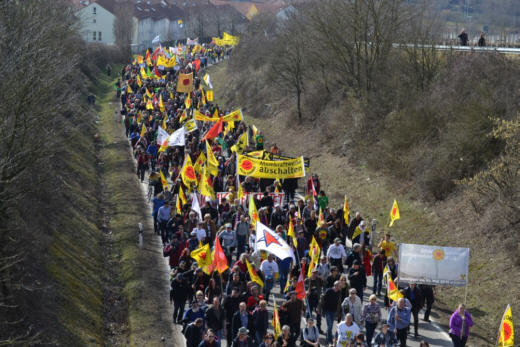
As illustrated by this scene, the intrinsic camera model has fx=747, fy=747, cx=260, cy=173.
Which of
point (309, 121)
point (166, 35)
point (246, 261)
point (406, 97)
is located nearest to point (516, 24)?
point (309, 121)

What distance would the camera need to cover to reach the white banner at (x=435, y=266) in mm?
16156

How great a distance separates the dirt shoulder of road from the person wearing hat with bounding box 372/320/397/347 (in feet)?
15.7

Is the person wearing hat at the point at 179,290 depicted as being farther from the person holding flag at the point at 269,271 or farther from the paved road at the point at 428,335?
the person holding flag at the point at 269,271

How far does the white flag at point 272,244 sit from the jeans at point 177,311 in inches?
84.4

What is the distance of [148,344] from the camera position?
1611 cm

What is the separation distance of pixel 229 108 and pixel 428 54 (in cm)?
2338

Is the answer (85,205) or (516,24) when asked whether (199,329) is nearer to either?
(85,205)

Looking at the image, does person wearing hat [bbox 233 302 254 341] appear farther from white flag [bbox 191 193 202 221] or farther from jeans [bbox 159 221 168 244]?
jeans [bbox 159 221 168 244]

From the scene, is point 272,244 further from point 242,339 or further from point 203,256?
point 242,339

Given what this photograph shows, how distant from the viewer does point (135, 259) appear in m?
21.7

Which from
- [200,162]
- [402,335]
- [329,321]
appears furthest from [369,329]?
[200,162]

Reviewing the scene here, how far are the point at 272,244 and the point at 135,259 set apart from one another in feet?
20.7

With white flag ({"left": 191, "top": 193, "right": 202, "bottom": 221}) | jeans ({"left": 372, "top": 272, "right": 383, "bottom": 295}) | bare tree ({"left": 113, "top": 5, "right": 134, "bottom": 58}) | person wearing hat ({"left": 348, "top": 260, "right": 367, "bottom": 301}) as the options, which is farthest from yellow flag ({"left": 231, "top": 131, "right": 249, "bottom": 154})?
bare tree ({"left": 113, "top": 5, "right": 134, "bottom": 58})

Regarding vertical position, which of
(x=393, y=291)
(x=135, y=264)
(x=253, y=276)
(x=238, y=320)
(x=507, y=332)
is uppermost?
(x=507, y=332)
